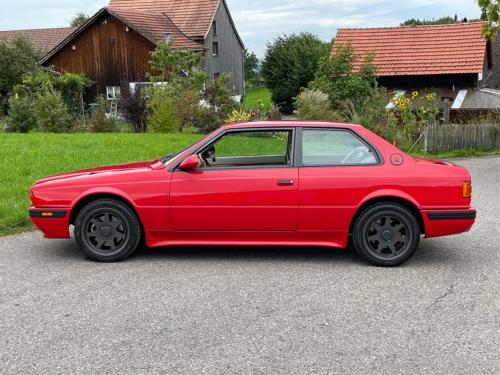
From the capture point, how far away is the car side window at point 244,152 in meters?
6.43

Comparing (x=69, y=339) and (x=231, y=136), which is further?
(x=231, y=136)

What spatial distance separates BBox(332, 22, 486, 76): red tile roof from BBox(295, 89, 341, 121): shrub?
8266mm

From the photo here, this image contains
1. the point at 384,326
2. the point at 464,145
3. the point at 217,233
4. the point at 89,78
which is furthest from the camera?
the point at 89,78

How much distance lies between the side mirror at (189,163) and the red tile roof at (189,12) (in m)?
42.8

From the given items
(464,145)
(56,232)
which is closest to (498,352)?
(56,232)

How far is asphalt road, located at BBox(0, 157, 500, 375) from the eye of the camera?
395 cm

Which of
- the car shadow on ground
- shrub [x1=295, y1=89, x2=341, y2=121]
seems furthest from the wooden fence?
the car shadow on ground

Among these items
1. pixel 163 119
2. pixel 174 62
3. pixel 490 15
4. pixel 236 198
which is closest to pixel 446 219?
pixel 236 198

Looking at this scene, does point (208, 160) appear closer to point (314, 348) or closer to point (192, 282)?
point (192, 282)

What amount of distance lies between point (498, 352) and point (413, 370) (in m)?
0.68

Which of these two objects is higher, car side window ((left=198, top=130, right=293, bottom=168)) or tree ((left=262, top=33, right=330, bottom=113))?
tree ((left=262, top=33, right=330, bottom=113))

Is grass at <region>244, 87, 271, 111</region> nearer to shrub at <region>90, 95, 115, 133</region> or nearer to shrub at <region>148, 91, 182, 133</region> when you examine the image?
shrub at <region>90, 95, 115, 133</region>

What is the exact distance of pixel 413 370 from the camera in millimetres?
3812

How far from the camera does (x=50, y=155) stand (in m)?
13.5
